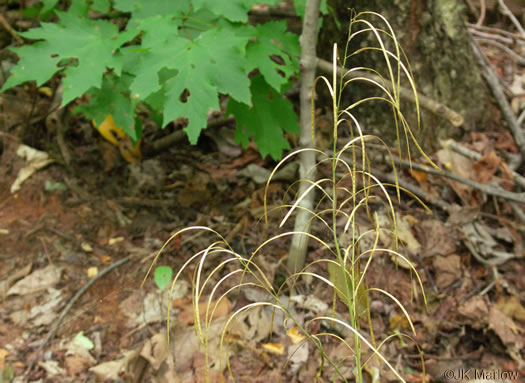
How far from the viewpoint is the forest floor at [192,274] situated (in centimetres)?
185

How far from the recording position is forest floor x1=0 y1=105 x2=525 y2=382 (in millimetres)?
1853

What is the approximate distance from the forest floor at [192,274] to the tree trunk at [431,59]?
A: 0.22 meters

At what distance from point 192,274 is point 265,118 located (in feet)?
3.02

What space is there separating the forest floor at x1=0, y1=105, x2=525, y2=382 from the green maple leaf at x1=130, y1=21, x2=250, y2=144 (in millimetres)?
585

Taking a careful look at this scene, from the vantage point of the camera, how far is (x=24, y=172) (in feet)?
9.16

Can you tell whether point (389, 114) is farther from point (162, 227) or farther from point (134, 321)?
point (134, 321)

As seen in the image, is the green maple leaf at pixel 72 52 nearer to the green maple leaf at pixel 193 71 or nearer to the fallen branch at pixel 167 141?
the green maple leaf at pixel 193 71

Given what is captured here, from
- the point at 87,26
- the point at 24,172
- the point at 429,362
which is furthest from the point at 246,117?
the point at 24,172

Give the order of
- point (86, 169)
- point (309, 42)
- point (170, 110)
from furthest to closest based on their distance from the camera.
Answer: point (86, 169), point (309, 42), point (170, 110)

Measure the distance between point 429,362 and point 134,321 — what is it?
4.54 ft

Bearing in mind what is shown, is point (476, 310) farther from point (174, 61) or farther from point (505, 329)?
point (174, 61)

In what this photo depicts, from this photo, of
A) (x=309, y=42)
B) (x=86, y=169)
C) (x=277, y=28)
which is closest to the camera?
(x=309, y=42)

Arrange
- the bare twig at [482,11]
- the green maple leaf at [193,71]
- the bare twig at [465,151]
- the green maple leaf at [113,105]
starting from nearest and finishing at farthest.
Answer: the green maple leaf at [193,71], the green maple leaf at [113,105], the bare twig at [465,151], the bare twig at [482,11]

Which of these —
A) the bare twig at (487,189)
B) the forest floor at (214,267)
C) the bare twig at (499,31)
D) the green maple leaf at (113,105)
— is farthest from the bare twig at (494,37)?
the green maple leaf at (113,105)
